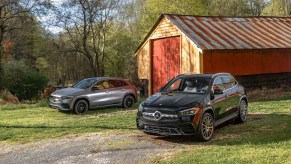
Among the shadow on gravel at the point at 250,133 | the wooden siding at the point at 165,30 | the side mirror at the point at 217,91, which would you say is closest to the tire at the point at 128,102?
the wooden siding at the point at 165,30

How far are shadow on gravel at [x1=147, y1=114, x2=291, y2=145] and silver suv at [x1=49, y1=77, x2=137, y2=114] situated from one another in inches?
273

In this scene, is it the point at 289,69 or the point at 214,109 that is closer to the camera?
the point at 214,109

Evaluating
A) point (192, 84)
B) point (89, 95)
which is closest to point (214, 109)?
point (192, 84)

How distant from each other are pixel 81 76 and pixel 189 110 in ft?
134

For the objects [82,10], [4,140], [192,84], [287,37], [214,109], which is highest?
[82,10]

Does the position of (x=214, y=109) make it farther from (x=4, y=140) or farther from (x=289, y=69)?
(x=289, y=69)

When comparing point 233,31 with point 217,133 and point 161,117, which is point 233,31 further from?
point 161,117

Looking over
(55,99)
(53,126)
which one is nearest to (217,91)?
(53,126)

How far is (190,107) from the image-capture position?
9.25 meters

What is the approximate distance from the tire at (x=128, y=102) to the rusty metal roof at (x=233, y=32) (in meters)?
4.26

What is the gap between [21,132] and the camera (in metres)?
11.6

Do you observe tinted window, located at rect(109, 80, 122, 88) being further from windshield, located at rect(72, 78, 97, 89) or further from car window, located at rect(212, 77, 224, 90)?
car window, located at rect(212, 77, 224, 90)

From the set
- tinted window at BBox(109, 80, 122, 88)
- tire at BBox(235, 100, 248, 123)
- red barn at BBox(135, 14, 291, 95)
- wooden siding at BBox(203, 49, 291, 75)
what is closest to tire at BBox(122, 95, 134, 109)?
tinted window at BBox(109, 80, 122, 88)

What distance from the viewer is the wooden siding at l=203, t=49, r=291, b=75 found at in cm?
1823
